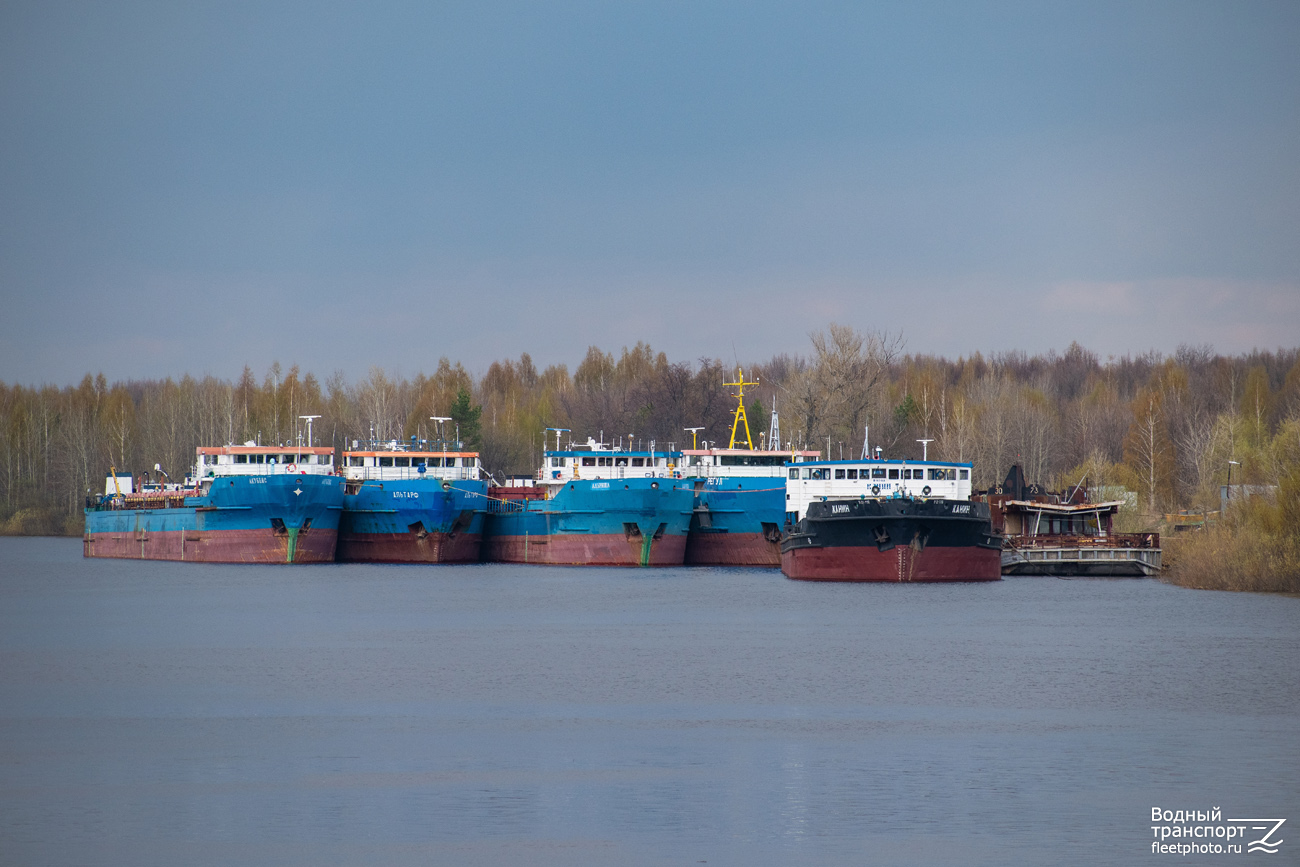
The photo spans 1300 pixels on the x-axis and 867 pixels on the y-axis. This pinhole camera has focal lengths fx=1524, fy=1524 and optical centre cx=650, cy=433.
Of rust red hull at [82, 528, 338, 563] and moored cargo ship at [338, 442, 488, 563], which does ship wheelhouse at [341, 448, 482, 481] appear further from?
rust red hull at [82, 528, 338, 563]

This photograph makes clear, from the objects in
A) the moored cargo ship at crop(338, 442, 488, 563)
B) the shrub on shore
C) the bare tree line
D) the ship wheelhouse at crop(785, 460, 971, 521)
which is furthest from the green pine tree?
the shrub on shore

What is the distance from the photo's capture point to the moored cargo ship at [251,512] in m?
70.0

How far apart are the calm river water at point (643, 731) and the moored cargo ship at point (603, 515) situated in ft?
61.8

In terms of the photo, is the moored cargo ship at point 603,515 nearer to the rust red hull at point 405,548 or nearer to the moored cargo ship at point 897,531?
the rust red hull at point 405,548

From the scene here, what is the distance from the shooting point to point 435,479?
7306 centimetres

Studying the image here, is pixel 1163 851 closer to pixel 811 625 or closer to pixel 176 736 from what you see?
pixel 176 736

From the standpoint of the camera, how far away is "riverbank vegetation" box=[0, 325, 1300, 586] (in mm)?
95856

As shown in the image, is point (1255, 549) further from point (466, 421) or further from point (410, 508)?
point (466, 421)

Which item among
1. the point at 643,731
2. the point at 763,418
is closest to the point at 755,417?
the point at 763,418

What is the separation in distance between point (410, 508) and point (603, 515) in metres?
9.43

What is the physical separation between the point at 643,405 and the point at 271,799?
338 feet

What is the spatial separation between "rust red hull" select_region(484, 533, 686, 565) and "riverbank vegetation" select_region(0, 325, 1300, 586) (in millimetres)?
11344

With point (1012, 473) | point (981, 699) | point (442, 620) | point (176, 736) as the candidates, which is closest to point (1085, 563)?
point (1012, 473)

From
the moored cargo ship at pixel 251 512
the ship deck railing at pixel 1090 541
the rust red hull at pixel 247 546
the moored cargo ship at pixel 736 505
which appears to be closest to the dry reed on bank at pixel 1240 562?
the ship deck railing at pixel 1090 541
